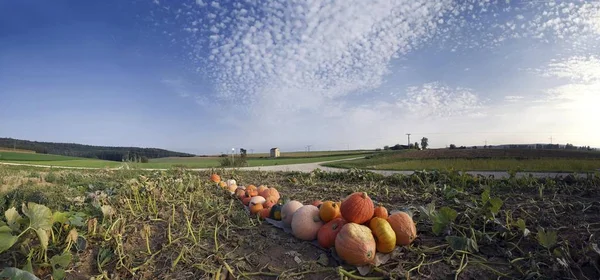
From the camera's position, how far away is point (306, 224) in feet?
8.84

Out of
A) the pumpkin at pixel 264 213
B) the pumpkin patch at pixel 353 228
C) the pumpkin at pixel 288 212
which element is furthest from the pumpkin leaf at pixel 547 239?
the pumpkin at pixel 264 213

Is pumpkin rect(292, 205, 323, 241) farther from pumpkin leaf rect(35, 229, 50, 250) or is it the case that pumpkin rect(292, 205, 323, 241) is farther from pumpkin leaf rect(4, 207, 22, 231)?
pumpkin leaf rect(4, 207, 22, 231)

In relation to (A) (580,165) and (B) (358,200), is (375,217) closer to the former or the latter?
(B) (358,200)

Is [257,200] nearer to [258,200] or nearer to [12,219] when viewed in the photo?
[258,200]

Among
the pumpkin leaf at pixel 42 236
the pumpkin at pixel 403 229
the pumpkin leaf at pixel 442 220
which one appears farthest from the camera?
the pumpkin leaf at pixel 442 220

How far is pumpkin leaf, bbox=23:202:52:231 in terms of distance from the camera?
2234 millimetres

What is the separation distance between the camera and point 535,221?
303 cm

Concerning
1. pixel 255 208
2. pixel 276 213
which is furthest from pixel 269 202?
pixel 276 213

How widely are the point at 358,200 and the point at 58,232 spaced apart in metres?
2.59

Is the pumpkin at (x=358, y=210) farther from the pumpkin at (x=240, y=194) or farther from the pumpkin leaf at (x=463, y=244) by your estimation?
the pumpkin at (x=240, y=194)

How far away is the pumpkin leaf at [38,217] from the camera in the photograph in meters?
2.23

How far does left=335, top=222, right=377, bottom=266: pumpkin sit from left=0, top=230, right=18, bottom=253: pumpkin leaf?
7.37 feet

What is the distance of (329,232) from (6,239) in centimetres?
229

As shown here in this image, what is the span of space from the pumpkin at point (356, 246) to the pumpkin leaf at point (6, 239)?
88.4 inches
